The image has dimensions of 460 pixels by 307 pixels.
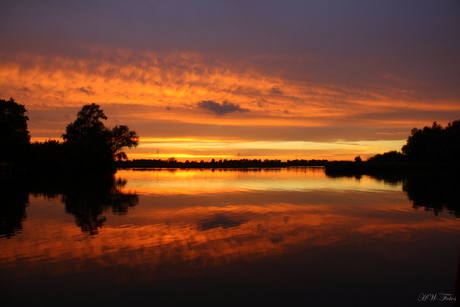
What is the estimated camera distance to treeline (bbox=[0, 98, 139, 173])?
5700cm

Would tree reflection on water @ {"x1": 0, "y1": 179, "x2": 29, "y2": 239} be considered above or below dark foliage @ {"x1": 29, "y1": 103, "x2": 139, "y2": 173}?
below

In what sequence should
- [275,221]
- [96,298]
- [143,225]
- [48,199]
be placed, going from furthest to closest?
[48,199] → [275,221] → [143,225] → [96,298]

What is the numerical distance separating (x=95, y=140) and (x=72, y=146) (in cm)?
503

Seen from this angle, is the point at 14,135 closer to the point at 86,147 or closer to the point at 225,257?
the point at 86,147

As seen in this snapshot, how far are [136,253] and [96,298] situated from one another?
9.72ft

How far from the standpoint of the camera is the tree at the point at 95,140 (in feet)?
216

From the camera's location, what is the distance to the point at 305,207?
19000 millimetres

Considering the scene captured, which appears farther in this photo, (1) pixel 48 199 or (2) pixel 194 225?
(1) pixel 48 199

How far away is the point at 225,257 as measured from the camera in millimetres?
9570

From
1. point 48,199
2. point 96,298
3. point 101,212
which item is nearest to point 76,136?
point 48,199

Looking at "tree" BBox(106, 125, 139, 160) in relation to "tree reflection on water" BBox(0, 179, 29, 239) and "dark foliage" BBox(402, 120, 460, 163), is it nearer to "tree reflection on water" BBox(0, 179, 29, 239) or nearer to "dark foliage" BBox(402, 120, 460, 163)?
"tree reflection on water" BBox(0, 179, 29, 239)

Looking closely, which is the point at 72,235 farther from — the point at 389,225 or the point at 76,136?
the point at 76,136

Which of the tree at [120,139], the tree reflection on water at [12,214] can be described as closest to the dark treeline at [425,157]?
the tree at [120,139]

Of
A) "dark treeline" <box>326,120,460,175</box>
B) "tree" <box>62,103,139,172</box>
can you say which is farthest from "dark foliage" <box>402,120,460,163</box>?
"tree" <box>62,103,139,172</box>
